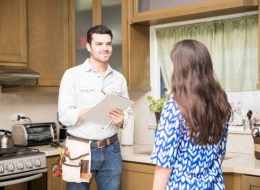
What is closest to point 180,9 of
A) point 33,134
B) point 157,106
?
point 157,106

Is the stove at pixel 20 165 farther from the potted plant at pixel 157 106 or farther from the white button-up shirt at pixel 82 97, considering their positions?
the potted plant at pixel 157 106

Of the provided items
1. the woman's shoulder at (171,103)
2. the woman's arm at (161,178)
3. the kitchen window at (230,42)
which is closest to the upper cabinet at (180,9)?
the kitchen window at (230,42)

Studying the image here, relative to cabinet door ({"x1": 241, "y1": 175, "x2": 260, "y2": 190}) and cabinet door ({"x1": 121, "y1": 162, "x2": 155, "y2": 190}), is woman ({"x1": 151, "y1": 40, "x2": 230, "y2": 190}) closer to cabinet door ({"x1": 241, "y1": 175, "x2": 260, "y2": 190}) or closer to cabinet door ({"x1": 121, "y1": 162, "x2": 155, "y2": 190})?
cabinet door ({"x1": 241, "y1": 175, "x2": 260, "y2": 190})

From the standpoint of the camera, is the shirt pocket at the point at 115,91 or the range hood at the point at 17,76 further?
the range hood at the point at 17,76

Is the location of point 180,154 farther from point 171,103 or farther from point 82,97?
point 82,97

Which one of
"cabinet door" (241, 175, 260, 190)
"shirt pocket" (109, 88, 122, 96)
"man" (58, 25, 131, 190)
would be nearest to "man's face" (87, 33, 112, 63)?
"man" (58, 25, 131, 190)

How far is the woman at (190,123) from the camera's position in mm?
1496

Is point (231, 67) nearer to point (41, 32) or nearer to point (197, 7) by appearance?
point (197, 7)

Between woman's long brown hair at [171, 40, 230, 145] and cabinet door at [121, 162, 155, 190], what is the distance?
3.48 ft

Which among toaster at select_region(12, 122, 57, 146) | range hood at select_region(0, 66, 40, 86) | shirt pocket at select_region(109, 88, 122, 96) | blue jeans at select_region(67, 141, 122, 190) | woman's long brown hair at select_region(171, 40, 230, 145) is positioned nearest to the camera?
woman's long brown hair at select_region(171, 40, 230, 145)

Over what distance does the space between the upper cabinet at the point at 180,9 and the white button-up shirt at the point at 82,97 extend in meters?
0.69

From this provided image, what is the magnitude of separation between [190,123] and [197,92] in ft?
0.39

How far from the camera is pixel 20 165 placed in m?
2.55

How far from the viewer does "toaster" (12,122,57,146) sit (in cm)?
301
